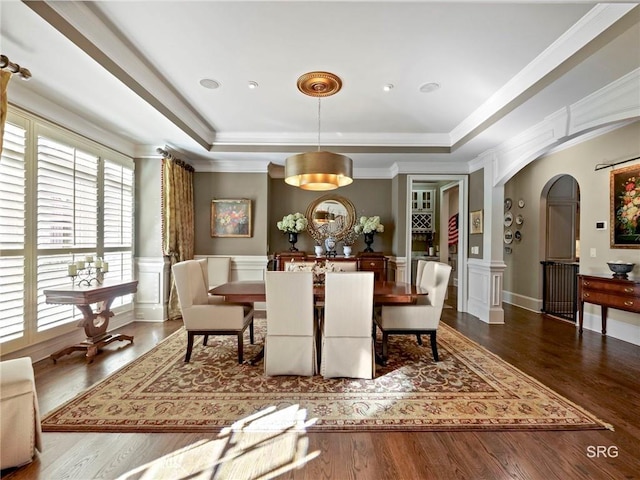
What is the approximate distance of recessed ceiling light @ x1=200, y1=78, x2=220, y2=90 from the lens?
3125mm

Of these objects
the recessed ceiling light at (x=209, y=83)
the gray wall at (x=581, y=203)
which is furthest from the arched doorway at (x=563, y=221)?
the recessed ceiling light at (x=209, y=83)

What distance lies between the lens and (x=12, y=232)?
282cm

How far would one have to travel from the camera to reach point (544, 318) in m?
5.07

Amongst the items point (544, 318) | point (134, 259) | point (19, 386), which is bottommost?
point (544, 318)

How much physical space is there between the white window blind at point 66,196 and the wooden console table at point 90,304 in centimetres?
57

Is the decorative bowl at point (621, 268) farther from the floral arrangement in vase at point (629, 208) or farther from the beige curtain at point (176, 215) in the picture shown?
the beige curtain at point (176, 215)

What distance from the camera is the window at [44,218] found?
110 inches

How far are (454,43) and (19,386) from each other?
3.70 m

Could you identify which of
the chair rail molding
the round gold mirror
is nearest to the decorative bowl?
the chair rail molding

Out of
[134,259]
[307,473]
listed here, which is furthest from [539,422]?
[134,259]

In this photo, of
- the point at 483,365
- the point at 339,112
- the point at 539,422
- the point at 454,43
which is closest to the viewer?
the point at 539,422

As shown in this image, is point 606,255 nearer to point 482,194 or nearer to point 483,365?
point 482,194

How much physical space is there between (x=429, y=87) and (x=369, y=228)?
263 centimetres

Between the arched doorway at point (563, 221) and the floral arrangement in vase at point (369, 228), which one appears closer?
the floral arrangement in vase at point (369, 228)
